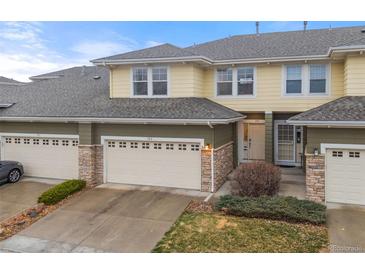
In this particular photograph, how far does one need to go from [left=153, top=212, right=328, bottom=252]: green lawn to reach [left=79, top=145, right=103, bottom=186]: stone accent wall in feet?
18.7

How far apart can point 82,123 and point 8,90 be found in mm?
9123

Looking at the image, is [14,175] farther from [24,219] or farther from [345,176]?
[345,176]

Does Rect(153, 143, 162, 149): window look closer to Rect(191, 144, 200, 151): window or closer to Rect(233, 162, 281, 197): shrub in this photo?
Rect(191, 144, 200, 151): window

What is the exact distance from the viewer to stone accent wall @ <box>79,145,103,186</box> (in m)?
13.4

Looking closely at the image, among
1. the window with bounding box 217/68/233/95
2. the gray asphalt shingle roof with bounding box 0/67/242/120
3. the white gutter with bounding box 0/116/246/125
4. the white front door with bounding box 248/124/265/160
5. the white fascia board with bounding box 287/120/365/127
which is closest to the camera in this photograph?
the white fascia board with bounding box 287/120/365/127

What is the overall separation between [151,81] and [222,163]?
5049mm

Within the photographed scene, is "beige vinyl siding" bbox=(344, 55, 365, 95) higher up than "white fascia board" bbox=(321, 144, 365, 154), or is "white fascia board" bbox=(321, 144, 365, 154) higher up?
"beige vinyl siding" bbox=(344, 55, 365, 95)

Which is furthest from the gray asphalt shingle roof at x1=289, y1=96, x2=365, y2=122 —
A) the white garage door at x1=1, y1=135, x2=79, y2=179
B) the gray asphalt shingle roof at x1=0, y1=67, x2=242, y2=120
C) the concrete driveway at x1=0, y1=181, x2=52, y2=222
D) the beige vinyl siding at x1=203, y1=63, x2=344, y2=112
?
the concrete driveway at x1=0, y1=181, x2=52, y2=222

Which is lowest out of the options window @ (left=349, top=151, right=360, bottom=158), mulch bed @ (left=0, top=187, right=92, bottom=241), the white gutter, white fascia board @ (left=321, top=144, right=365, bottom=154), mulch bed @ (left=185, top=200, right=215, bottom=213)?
mulch bed @ (left=0, top=187, right=92, bottom=241)

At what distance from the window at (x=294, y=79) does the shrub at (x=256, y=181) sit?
5.31 metres

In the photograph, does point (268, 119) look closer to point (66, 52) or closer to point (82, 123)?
point (82, 123)

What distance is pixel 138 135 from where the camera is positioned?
13023 millimetres

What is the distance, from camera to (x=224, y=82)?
15.6 meters
